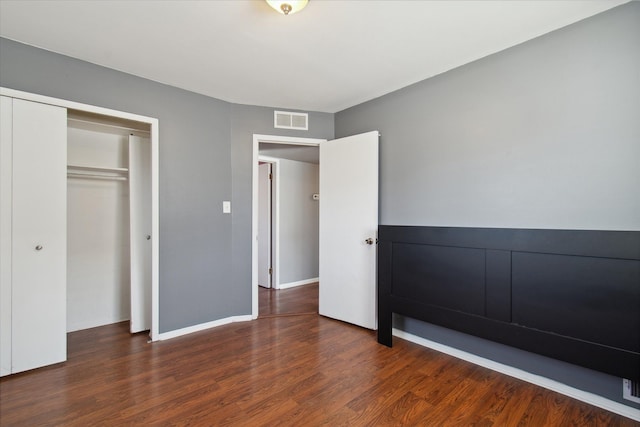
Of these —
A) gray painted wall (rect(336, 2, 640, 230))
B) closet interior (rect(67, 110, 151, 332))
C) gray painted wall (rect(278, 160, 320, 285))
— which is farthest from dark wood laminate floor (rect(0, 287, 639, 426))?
gray painted wall (rect(278, 160, 320, 285))

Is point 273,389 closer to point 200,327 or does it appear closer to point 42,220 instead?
point 200,327

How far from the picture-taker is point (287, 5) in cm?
167

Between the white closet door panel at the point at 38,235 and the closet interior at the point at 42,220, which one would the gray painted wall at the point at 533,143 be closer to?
the closet interior at the point at 42,220

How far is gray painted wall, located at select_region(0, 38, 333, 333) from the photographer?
2533 mm

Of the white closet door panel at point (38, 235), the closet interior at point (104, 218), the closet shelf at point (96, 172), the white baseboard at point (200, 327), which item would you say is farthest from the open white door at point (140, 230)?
the white closet door panel at point (38, 235)

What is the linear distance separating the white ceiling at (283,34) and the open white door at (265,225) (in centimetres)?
225

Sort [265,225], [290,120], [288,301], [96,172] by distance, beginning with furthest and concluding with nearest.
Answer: [265,225] → [288,301] → [290,120] → [96,172]

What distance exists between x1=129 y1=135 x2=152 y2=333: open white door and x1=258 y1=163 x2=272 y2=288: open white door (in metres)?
2.03

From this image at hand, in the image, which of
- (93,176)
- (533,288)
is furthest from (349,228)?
(93,176)

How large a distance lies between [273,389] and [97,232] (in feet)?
8.28

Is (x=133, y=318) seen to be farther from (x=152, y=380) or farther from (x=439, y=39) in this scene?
(x=439, y=39)

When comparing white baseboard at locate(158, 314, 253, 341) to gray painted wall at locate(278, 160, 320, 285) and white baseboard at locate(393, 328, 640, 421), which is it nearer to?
gray painted wall at locate(278, 160, 320, 285)

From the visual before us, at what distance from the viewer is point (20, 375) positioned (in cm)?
211

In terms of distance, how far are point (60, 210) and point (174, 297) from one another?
1172 mm
